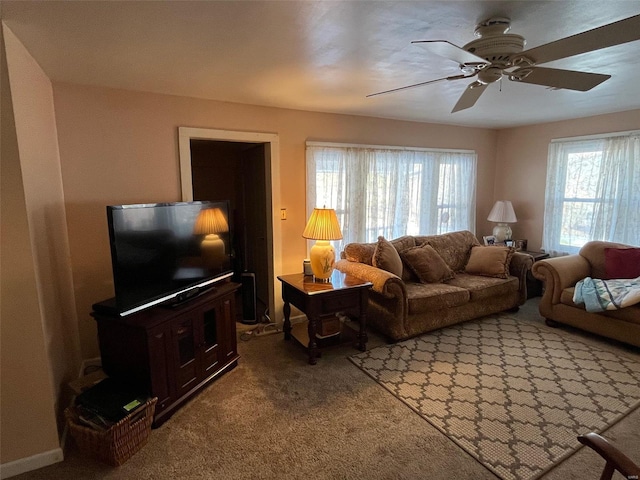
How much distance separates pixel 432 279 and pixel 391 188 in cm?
129

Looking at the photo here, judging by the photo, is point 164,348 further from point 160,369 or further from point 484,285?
point 484,285

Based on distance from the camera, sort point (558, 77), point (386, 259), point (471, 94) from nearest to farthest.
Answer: point (558, 77)
point (471, 94)
point (386, 259)

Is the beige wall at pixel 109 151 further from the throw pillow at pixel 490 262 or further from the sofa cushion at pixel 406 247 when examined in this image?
the throw pillow at pixel 490 262

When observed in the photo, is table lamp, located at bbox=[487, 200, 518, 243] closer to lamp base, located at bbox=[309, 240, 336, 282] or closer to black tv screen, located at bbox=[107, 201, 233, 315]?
lamp base, located at bbox=[309, 240, 336, 282]

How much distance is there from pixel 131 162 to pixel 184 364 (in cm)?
175

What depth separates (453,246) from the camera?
4.32 m

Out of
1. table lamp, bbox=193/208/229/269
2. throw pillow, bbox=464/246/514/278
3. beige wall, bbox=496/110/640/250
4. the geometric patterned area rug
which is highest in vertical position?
beige wall, bbox=496/110/640/250

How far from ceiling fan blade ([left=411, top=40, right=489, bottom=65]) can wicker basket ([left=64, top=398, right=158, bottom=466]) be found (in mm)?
2524

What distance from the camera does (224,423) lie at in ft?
7.47

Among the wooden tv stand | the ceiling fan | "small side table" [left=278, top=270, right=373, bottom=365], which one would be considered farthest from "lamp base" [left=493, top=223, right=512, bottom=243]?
the wooden tv stand

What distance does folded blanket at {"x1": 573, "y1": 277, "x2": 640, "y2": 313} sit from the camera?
3.08 metres

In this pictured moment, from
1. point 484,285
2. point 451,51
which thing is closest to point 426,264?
point 484,285

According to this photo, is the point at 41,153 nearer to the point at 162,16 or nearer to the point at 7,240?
the point at 7,240

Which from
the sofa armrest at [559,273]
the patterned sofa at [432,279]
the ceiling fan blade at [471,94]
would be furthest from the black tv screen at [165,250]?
the sofa armrest at [559,273]
